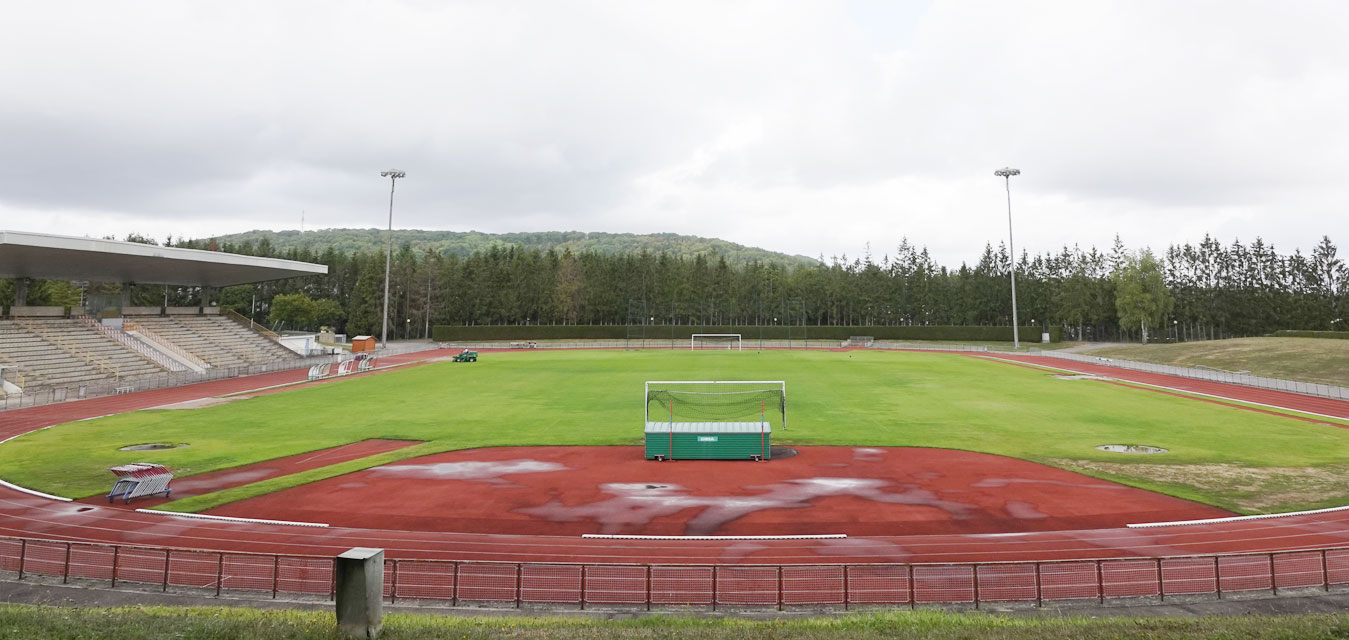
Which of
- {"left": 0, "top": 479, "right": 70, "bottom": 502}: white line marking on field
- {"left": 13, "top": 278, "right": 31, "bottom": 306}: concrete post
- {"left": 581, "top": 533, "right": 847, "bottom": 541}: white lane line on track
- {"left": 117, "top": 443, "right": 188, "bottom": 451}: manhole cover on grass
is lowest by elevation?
{"left": 581, "top": 533, "right": 847, "bottom": 541}: white lane line on track

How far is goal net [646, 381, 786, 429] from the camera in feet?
105

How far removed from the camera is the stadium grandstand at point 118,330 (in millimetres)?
43688

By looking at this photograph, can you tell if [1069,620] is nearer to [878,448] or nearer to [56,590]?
[878,448]

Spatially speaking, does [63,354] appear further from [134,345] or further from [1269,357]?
[1269,357]

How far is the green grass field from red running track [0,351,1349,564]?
1822 millimetres

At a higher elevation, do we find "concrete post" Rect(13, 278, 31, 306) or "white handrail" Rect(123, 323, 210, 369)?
"concrete post" Rect(13, 278, 31, 306)

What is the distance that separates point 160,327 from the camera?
6172 cm

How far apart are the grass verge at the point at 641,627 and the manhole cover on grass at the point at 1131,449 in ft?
57.1

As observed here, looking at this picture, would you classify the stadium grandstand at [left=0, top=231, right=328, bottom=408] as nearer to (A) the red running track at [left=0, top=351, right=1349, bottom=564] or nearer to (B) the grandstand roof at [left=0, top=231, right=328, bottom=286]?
A: (B) the grandstand roof at [left=0, top=231, right=328, bottom=286]

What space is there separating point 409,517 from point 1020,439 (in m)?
24.6

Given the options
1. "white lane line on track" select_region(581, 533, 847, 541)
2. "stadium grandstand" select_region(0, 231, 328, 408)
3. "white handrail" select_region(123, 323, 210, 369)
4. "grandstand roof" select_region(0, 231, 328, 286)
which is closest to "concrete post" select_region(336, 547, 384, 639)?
"white lane line on track" select_region(581, 533, 847, 541)

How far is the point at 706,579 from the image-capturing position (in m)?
12.6

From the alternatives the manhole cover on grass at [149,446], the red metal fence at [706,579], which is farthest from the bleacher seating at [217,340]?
the red metal fence at [706,579]

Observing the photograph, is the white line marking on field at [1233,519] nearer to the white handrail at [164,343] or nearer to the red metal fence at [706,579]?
the red metal fence at [706,579]
